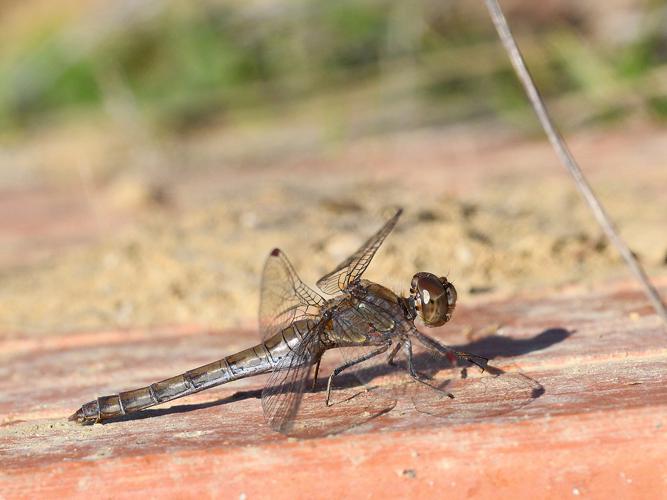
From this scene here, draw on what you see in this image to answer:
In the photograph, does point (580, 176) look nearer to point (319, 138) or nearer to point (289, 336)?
point (289, 336)

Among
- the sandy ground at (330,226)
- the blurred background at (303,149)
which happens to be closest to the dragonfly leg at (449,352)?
the sandy ground at (330,226)

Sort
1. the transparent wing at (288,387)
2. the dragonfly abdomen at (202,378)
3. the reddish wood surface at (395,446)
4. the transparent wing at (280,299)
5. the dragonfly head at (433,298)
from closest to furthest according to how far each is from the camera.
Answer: the reddish wood surface at (395,446) < the transparent wing at (288,387) < the dragonfly abdomen at (202,378) < the dragonfly head at (433,298) < the transparent wing at (280,299)

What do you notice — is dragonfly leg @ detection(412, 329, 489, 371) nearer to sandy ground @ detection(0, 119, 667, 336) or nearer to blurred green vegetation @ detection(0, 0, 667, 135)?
sandy ground @ detection(0, 119, 667, 336)

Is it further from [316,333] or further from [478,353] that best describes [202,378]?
[478,353]

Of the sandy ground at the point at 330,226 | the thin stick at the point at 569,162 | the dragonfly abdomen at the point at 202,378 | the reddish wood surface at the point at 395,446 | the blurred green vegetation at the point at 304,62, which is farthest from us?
the blurred green vegetation at the point at 304,62

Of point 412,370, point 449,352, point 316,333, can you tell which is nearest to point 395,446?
point 412,370

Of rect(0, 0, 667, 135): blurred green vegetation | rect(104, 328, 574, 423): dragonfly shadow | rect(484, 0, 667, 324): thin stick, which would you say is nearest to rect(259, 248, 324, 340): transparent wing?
rect(104, 328, 574, 423): dragonfly shadow

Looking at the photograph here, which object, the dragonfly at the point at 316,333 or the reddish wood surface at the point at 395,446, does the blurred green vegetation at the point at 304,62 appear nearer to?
the dragonfly at the point at 316,333
